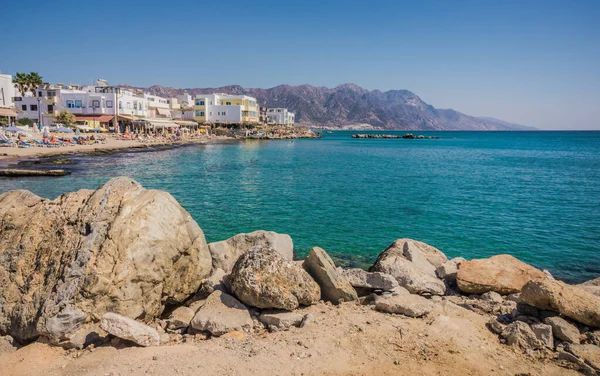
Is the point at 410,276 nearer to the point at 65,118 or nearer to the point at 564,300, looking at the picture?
the point at 564,300

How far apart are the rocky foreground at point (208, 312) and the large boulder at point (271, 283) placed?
3cm

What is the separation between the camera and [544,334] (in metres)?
6.38

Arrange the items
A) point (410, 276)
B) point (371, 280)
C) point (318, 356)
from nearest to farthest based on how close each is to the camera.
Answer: point (318, 356) → point (371, 280) → point (410, 276)

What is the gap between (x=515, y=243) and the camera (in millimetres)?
15094

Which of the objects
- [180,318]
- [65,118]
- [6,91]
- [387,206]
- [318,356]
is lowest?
[387,206]

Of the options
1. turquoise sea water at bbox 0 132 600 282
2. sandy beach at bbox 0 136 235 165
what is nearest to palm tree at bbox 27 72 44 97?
sandy beach at bbox 0 136 235 165

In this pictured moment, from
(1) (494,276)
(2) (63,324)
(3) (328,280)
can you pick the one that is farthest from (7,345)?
(1) (494,276)

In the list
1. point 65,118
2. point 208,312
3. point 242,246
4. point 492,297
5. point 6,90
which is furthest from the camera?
point 6,90

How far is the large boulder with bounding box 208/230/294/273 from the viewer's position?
9.41 m

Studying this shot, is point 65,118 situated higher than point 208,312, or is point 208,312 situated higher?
point 65,118

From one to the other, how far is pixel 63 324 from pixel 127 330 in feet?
3.34

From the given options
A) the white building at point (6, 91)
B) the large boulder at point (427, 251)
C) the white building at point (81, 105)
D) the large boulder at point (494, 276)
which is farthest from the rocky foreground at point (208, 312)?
the white building at point (6, 91)

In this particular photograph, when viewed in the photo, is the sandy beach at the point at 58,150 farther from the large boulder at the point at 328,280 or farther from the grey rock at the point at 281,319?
the grey rock at the point at 281,319

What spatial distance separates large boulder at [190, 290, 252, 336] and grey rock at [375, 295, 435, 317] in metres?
2.66
